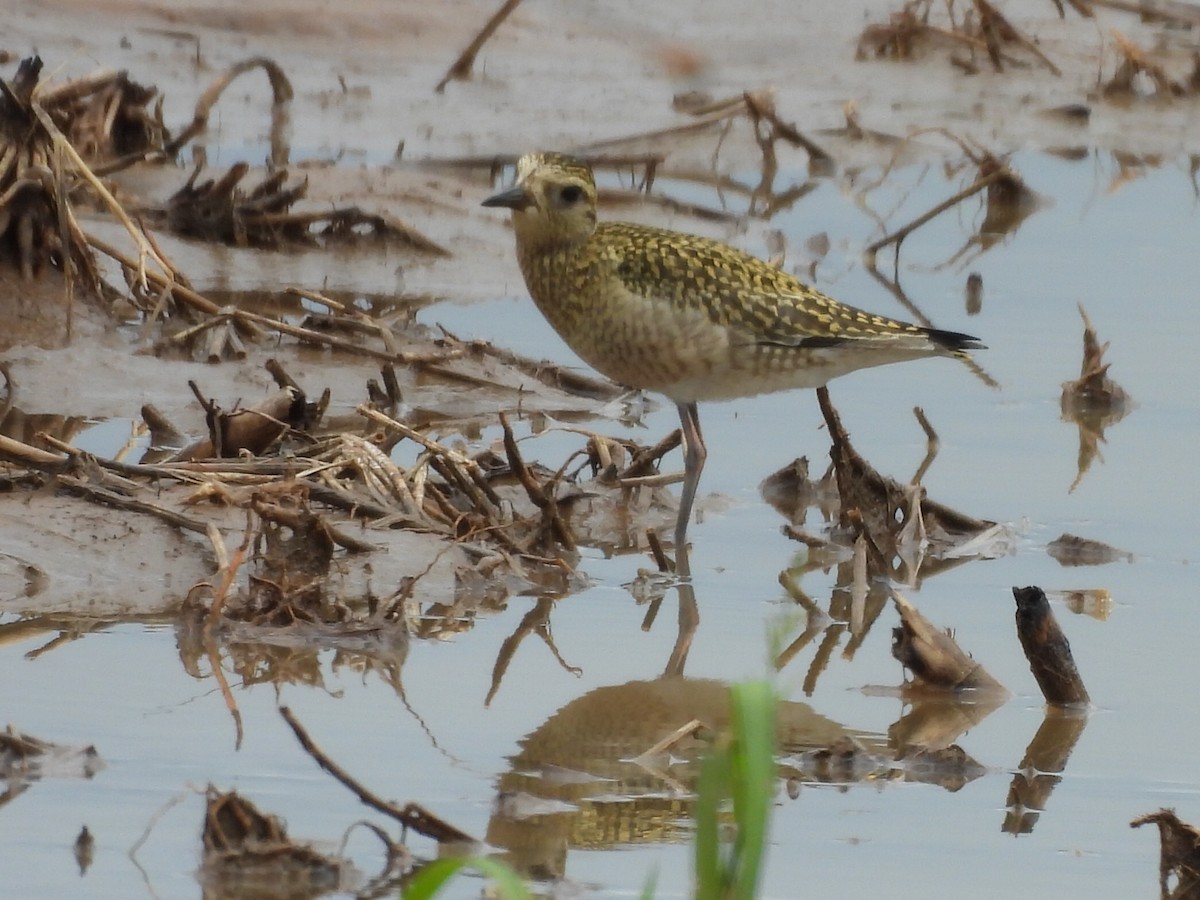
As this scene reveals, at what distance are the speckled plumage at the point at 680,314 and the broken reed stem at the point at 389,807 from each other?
2.92 metres

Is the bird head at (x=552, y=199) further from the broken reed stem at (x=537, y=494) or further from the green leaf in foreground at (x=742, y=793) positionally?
the green leaf in foreground at (x=742, y=793)

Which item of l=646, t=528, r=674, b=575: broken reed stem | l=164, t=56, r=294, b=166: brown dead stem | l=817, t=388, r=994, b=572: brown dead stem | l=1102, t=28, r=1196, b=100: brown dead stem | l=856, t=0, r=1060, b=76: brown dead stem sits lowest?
l=646, t=528, r=674, b=575: broken reed stem

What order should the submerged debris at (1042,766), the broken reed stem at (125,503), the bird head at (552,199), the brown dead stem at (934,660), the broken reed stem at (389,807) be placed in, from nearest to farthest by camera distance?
the broken reed stem at (389,807) < the submerged debris at (1042,766) < the brown dead stem at (934,660) < the broken reed stem at (125,503) < the bird head at (552,199)

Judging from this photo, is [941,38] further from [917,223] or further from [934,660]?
[934,660]

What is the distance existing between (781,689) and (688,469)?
3729 millimetres

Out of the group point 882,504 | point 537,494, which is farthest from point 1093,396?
point 537,494

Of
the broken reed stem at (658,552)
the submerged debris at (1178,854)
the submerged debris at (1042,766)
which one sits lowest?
the submerged debris at (1178,854)

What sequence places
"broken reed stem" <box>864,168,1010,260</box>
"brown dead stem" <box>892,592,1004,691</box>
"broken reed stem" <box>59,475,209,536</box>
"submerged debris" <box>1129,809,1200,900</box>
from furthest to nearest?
"broken reed stem" <box>864,168,1010,260</box>, "broken reed stem" <box>59,475,209,536</box>, "brown dead stem" <box>892,592,1004,691</box>, "submerged debris" <box>1129,809,1200,900</box>

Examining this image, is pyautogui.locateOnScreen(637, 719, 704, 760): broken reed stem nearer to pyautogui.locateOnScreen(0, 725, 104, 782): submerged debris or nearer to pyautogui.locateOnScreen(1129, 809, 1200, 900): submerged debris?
pyautogui.locateOnScreen(1129, 809, 1200, 900): submerged debris

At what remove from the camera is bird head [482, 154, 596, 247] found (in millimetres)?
7363

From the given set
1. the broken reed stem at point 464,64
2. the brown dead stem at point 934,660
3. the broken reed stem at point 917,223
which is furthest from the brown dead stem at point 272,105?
the brown dead stem at point 934,660

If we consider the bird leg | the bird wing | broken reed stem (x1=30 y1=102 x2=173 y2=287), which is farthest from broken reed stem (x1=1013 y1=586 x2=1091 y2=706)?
broken reed stem (x1=30 y1=102 x2=173 y2=287)

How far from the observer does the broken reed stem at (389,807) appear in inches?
163

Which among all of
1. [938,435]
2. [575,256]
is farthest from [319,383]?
[938,435]
